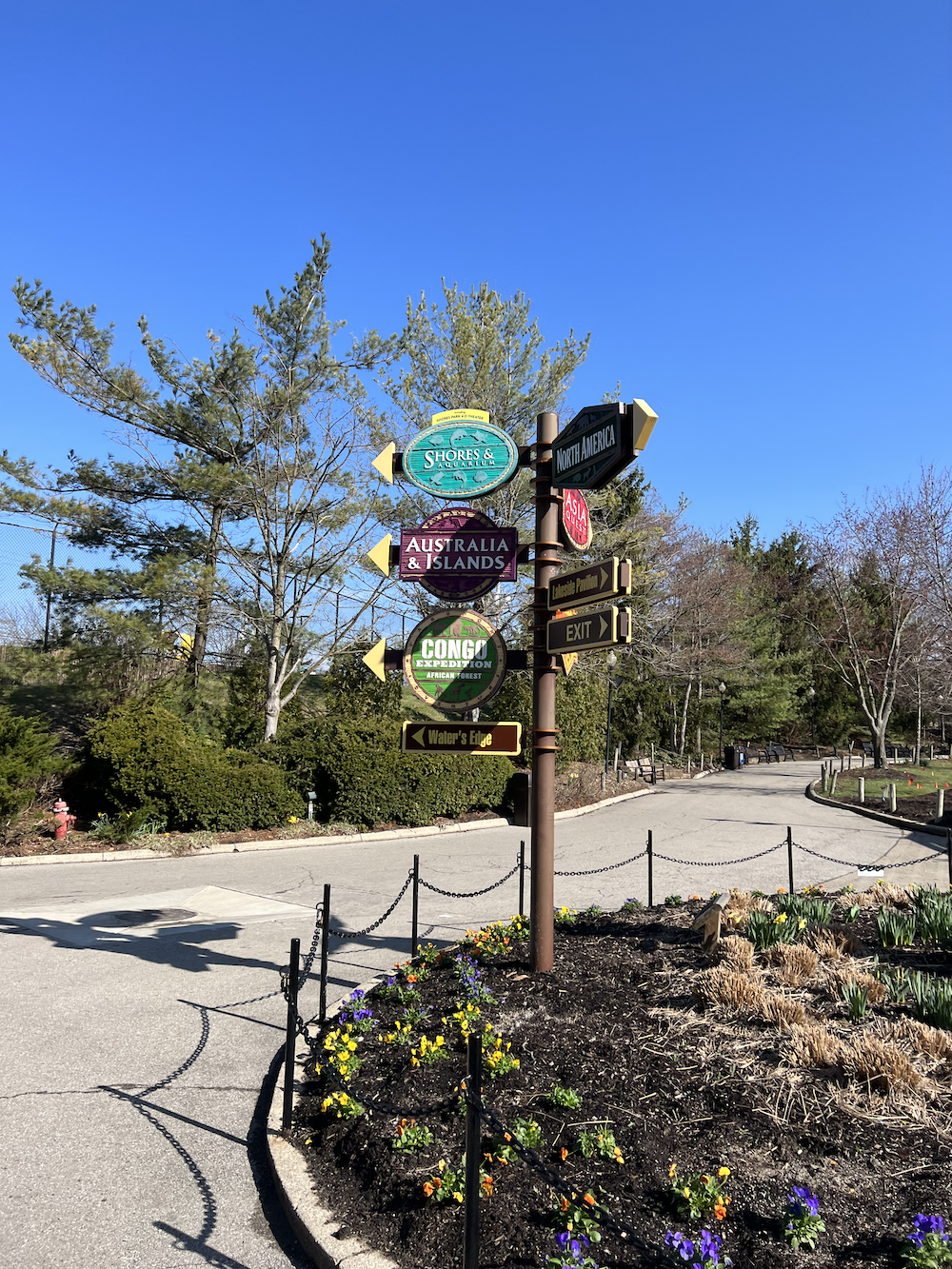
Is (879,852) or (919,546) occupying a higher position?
(919,546)

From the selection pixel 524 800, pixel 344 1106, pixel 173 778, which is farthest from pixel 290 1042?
pixel 173 778

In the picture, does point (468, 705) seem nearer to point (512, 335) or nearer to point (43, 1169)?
point (43, 1169)

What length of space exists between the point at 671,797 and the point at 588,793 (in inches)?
113

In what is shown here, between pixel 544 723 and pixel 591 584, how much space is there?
3.86ft

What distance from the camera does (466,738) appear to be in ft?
19.9

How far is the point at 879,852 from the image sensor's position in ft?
46.3

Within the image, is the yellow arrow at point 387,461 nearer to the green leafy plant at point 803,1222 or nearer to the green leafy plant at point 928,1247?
the green leafy plant at point 803,1222

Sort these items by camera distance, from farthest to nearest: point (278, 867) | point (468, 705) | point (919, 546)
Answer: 1. point (919, 546)
2. point (278, 867)
3. point (468, 705)

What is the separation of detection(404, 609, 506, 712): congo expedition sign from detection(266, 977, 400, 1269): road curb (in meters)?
2.87

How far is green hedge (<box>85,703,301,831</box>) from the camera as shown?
13930 mm

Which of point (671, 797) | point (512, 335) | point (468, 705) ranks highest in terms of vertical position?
point (512, 335)

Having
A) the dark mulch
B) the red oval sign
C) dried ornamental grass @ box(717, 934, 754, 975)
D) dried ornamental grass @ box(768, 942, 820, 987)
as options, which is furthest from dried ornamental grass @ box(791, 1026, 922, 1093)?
the red oval sign

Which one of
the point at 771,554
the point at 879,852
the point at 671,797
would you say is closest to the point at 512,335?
the point at 671,797

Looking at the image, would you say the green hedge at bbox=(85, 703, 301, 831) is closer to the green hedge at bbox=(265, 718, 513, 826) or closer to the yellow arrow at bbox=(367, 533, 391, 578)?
the green hedge at bbox=(265, 718, 513, 826)
